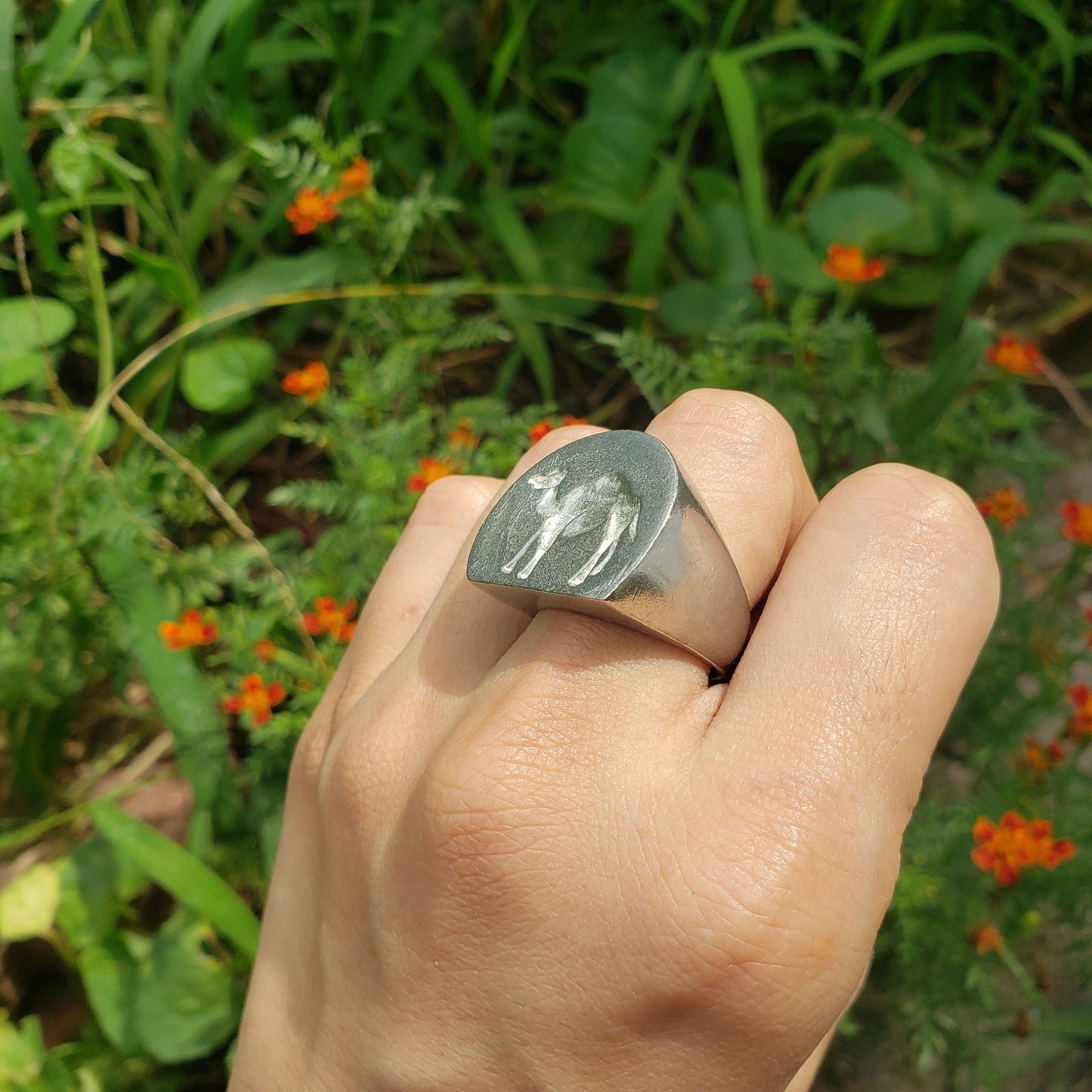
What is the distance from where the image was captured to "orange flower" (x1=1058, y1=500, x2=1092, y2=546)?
1776 millimetres

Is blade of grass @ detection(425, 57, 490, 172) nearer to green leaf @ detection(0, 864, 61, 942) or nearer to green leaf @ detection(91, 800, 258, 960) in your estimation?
green leaf @ detection(91, 800, 258, 960)

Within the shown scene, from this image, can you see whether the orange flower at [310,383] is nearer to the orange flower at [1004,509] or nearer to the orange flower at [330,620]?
the orange flower at [330,620]

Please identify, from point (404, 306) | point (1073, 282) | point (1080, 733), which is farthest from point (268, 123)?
point (1080, 733)

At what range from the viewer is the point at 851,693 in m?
0.90

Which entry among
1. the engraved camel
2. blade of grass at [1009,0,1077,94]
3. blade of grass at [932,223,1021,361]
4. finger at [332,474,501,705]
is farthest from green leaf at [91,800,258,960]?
blade of grass at [1009,0,1077,94]

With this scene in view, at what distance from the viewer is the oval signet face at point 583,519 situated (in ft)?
2.89

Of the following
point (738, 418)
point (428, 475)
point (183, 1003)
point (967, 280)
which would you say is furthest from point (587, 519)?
point (967, 280)

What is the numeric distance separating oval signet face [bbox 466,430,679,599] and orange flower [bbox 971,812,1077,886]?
108cm

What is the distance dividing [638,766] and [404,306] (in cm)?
167

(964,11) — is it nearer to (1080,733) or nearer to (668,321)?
(668,321)

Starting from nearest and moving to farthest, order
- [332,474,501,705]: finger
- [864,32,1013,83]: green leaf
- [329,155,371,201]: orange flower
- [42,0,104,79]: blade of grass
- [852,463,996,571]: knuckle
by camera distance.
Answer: [852,463,996,571]: knuckle
[332,474,501,705]: finger
[329,155,371,201]: orange flower
[42,0,104,79]: blade of grass
[864,32,1013,83]: green leaf

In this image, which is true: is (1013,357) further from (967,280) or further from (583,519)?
(583,519)

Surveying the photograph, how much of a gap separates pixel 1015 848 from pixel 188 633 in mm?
1637

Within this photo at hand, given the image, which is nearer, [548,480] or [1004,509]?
[548,480]
